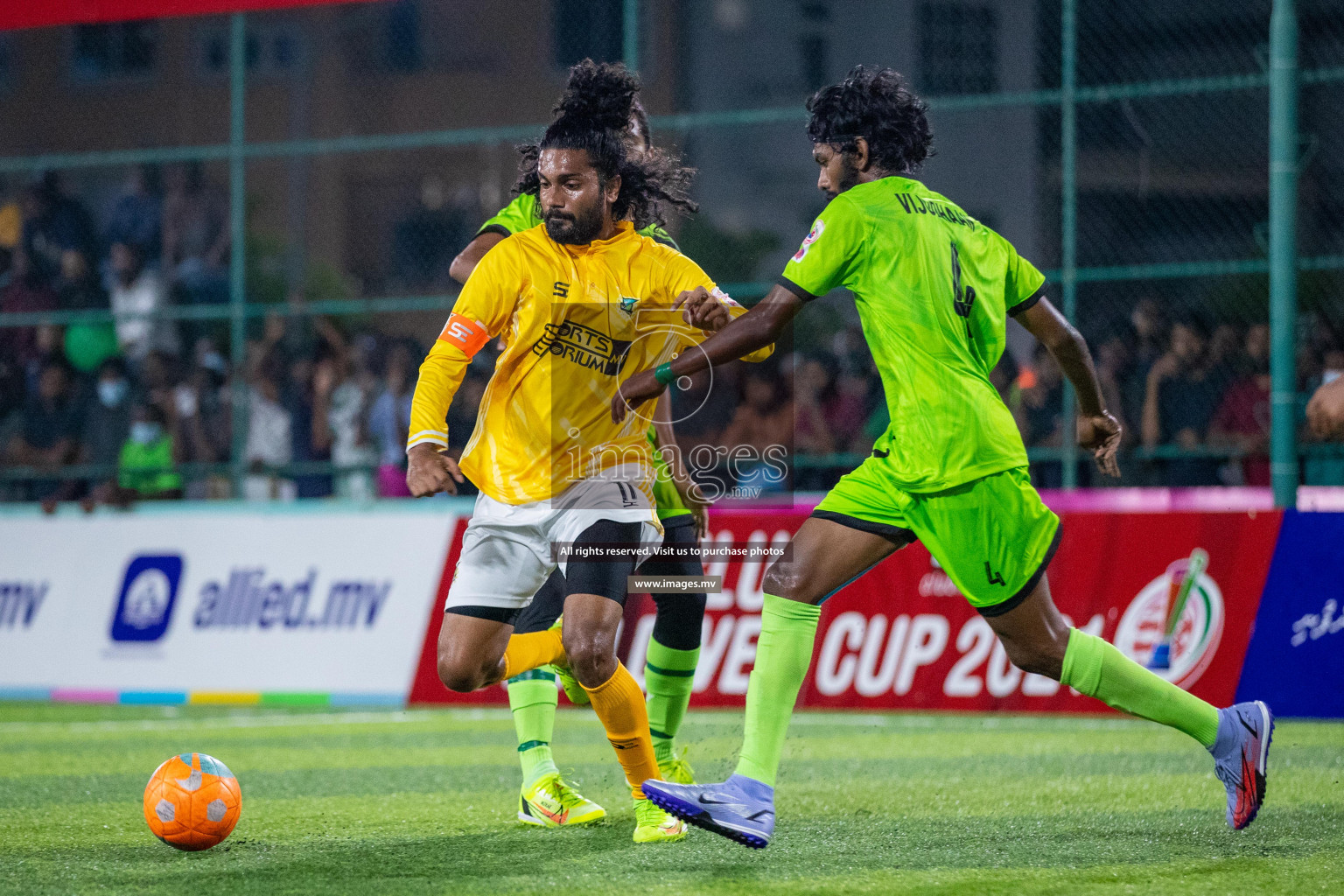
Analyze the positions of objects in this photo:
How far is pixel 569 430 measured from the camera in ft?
17.7

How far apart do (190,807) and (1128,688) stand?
2.84m

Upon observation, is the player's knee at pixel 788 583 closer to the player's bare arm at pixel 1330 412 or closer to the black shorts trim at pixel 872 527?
the black shorts trim at pixel 872 527

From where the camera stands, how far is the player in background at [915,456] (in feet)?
15.7

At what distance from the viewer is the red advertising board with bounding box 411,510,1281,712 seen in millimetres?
8773

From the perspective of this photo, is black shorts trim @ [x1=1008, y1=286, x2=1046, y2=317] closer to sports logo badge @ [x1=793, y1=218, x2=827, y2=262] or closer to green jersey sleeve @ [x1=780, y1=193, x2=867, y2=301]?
green jersey sleeve @ [x1=780, y1=193, x2=867, y2=301]

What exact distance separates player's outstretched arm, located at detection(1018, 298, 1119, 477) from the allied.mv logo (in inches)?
283

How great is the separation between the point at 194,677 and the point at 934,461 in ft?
23.3

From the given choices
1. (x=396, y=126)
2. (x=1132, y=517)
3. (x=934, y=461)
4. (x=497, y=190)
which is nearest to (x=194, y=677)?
(x=1132, y=517)

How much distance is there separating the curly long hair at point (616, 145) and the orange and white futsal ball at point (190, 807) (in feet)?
7.37

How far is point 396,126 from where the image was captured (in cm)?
3409

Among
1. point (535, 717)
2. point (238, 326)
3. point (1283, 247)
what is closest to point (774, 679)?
point (535, 717)

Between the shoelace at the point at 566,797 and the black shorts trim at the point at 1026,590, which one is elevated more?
the black shorts trim at the point at 1026,590

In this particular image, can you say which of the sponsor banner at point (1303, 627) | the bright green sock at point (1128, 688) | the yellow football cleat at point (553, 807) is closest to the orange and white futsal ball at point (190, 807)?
the yellow football cleat at point (553, 807)

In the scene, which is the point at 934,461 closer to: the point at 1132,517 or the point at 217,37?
the point at 1132,517
